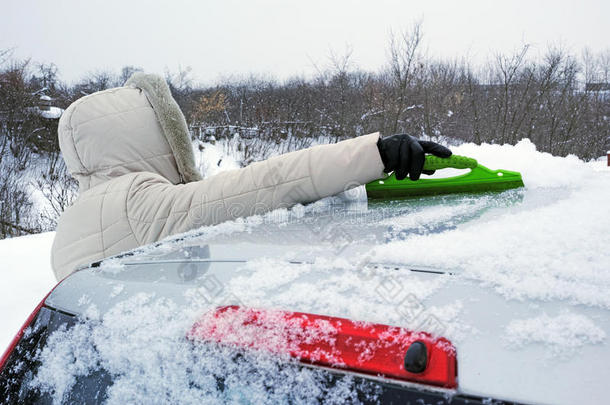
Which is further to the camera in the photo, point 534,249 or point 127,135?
point 127,135

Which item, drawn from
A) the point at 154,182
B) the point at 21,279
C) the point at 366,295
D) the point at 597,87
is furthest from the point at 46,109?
the point at 597,87

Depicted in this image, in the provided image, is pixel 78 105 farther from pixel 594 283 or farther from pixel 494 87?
pixel 494 87

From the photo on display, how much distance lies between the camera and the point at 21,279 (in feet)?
12.0

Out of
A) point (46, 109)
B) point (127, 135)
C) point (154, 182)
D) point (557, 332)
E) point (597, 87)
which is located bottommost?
point (557, 332)

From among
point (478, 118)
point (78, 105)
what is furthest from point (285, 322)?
point (478, 118)

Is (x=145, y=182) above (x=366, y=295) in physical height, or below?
above

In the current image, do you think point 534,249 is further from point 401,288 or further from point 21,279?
point 21,279

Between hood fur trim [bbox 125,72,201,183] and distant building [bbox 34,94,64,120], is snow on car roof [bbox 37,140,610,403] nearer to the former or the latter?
hood fur trim [bbox 125,72,201,183]

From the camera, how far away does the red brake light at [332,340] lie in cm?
55

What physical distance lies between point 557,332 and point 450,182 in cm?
107

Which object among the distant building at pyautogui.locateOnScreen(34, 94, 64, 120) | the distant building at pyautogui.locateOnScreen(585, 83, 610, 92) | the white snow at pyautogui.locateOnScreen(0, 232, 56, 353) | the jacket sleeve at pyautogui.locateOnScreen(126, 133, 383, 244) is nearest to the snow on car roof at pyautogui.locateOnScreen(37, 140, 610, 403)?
the jacket sleeve at pyautogui.locateOnScreen(126, 133, 383, 244)

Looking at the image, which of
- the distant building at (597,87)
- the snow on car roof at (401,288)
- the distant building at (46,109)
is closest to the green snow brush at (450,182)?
the snow on car roof at (401,288)

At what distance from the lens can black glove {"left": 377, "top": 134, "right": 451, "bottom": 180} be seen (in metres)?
1.44

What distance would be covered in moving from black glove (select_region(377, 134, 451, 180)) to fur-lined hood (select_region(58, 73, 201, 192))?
3.63 feet
